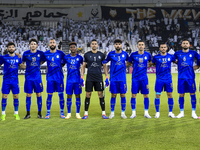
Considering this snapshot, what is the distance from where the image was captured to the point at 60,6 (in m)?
36.2

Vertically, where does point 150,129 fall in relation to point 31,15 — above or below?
below

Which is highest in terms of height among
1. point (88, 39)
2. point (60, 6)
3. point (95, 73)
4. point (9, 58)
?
point (60, 6)

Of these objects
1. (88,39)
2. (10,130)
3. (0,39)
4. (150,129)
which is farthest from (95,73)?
(0,39)

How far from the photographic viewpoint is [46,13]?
111 ft

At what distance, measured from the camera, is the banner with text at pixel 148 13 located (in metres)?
33.2

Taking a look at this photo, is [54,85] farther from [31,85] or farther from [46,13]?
[46,13]

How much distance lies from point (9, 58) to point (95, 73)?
2368 mm

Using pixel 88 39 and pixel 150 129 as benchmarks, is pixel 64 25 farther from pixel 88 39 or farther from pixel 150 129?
pixel 150 129

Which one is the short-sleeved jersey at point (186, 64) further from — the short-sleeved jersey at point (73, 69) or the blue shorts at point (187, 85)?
the short-sleeved jersey at point (73, 69)

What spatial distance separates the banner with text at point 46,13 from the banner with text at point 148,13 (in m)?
1.64

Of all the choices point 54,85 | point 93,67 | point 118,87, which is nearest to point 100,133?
point 118,87

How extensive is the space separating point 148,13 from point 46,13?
1364cm

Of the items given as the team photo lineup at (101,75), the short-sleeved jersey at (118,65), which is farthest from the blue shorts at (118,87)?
the short-sleeved jersey at (118,65)

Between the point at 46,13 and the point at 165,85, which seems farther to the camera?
the point at 46,13
